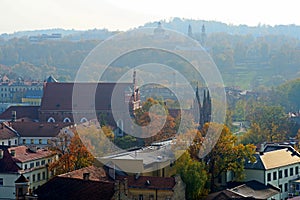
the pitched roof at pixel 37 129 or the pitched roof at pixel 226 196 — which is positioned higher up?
the pitched roof at pixel 37 129

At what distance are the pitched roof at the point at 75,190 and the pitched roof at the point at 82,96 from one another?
40.5 m

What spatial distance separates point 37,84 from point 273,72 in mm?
74329

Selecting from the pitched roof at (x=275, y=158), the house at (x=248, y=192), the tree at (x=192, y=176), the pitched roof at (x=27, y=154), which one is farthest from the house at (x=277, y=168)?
the pitched roof at (x=27, y=154)

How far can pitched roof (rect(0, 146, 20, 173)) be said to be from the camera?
48.9 metres

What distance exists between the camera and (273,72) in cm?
18725

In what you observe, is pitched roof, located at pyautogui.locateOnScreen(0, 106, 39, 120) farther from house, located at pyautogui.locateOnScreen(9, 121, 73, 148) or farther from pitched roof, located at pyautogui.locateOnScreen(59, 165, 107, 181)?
pitched roof, located at pyautogui.locateOnScreen(59, 165, 107, 181)

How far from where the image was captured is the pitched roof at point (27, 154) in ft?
166

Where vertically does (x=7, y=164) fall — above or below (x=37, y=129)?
below

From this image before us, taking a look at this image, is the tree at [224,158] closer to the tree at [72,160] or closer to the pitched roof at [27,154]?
the tree at [72,160]

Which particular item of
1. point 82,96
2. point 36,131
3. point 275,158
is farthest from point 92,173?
point 82,96

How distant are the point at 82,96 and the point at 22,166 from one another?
33906 millimetres

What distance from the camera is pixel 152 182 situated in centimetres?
4338

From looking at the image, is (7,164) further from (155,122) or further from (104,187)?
(155,122)

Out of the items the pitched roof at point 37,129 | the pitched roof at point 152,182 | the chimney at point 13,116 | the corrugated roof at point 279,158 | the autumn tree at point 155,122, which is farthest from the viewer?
the chimney at point 13,116
